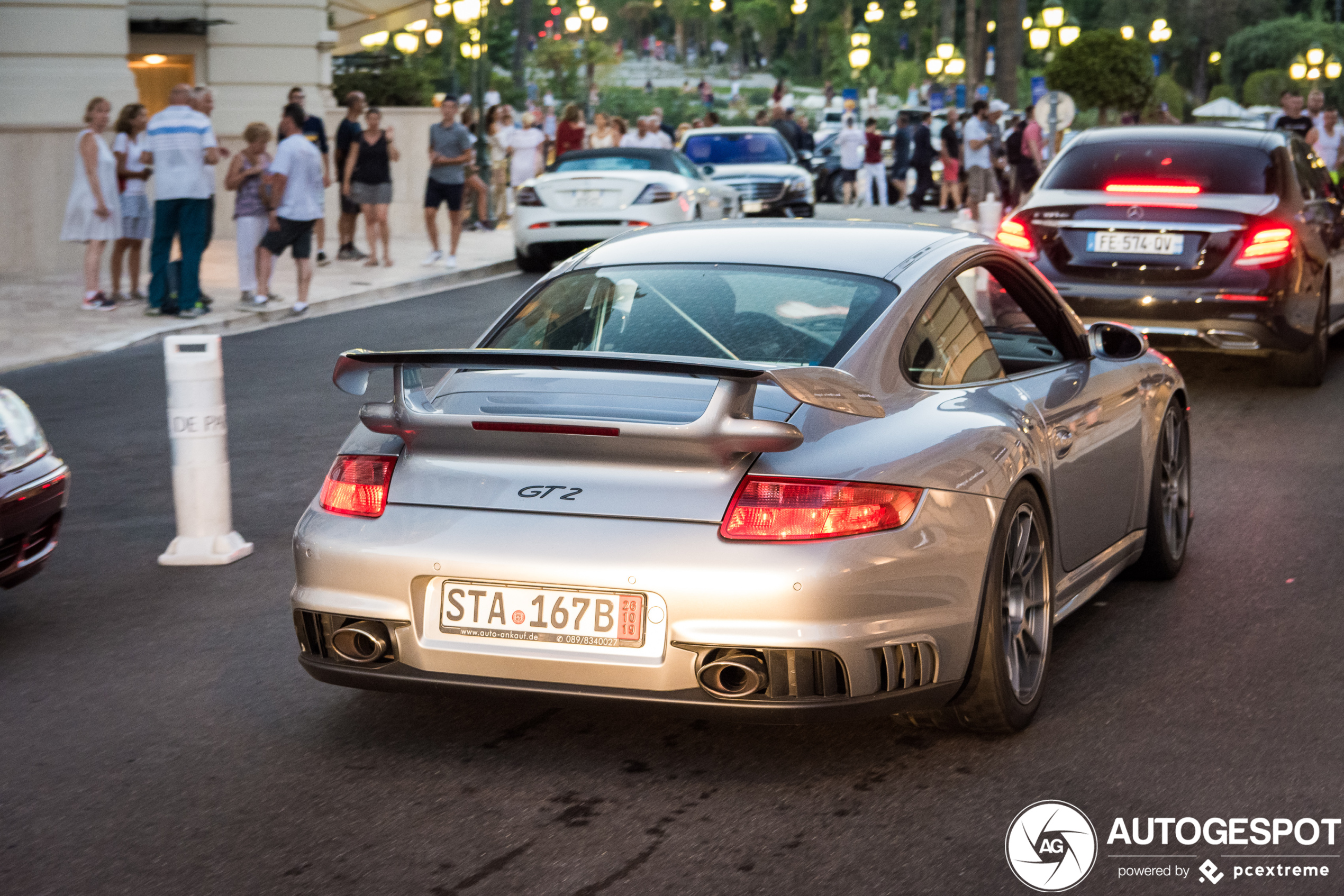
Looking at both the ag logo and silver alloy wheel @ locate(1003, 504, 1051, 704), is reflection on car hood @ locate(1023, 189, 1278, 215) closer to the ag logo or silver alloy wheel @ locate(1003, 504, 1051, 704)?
silver alloy wheel @ locate(1003, 504, 1051, 704)

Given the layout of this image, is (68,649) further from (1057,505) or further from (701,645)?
(1057,505)

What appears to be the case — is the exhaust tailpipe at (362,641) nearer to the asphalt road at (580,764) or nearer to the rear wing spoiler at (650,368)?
the asphalt road at (580,764)

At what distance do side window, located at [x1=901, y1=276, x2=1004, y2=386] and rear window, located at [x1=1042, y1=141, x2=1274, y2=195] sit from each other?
6037 millimetres

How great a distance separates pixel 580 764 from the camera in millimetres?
4414

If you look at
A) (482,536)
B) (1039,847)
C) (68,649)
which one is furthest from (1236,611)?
(68,649)

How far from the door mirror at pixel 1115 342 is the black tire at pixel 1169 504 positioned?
53cm

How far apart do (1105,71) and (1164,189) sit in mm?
26607

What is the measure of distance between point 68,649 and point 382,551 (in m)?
2.03

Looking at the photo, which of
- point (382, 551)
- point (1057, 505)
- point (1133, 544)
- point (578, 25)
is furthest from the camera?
point (578, 25)

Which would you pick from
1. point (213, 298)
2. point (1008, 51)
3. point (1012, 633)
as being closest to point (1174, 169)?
point (1012, 633)

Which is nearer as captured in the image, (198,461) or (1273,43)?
(198,461)

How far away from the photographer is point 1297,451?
30.0 ft

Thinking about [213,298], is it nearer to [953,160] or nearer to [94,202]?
[94,202]

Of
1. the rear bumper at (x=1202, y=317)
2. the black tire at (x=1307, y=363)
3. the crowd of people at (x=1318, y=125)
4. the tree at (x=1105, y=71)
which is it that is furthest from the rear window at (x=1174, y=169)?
the tree at (x=1105, y=71)
